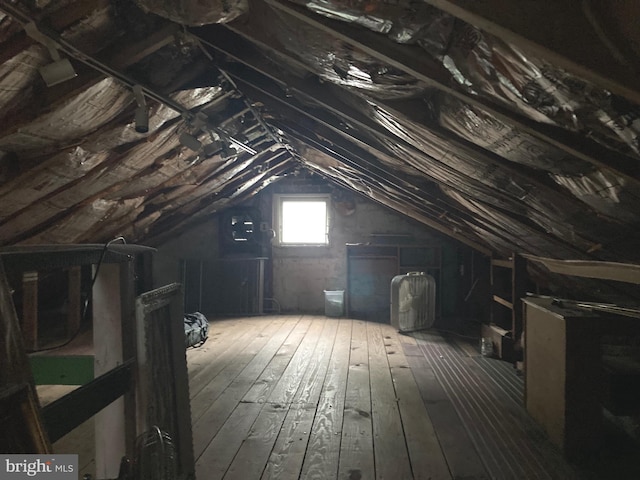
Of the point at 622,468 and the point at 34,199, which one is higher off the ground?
the point at 34,199

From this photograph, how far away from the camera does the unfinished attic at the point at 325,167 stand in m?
1.03

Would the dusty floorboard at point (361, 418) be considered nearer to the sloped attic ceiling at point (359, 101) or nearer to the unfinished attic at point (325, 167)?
the unfinished attic at point (325, 167)

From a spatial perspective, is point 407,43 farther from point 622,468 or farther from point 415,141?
point 622,468

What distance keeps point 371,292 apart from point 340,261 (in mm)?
674

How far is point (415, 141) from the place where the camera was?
6.48 ft

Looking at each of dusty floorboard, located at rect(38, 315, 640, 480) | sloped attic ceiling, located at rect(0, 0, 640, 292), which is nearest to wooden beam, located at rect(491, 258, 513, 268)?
sloped attic ceiling, located at rect(0, 0, 640, 292)

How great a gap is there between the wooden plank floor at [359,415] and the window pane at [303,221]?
2.41 metres

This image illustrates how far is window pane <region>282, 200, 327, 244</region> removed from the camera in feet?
22.7

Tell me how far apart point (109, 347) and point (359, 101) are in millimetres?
1435

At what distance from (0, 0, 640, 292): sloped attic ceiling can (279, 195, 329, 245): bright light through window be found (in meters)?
3.13

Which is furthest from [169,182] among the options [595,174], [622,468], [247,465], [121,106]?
[622,468]

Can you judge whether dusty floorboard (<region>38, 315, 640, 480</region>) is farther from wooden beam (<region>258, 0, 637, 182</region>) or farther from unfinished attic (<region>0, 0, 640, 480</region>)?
wooden beam (<region>258, 0, 637, 182</region>)

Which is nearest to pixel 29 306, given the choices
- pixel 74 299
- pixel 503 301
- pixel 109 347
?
pixel 74 299

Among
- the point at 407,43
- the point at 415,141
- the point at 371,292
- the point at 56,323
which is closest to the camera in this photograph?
the point at 407,43
